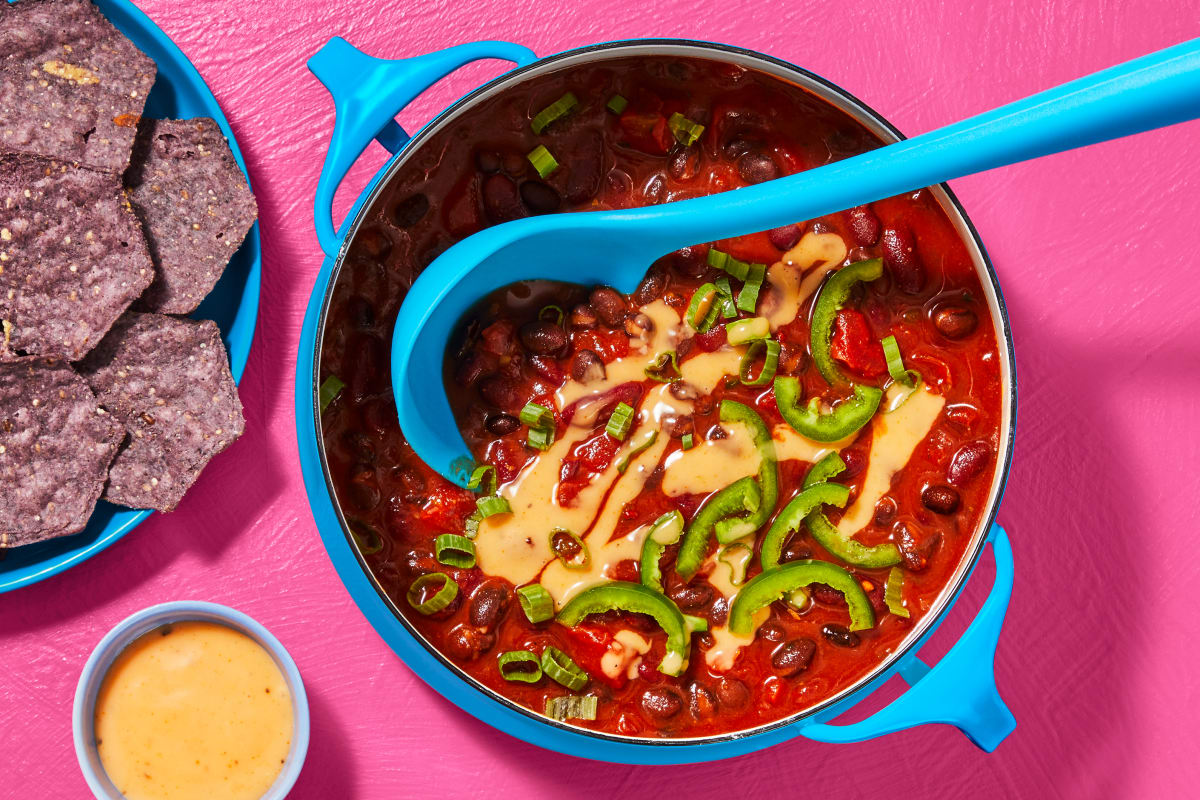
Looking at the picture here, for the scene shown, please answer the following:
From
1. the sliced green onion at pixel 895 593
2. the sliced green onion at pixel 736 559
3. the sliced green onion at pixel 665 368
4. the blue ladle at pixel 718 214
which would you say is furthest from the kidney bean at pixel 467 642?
the sliced green onion at pixel 895 593

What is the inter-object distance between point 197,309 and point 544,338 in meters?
0.93

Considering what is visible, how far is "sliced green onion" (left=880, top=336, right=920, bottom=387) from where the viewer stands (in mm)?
2107

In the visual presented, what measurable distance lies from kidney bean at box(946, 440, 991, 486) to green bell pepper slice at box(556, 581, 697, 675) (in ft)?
2.36

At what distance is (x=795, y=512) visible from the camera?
2115mm

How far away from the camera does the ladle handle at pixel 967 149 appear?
144 cm

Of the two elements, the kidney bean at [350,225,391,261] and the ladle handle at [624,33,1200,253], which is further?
the kidney bean at [350,225,391,261]

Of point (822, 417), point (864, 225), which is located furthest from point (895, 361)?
point (864, 225)

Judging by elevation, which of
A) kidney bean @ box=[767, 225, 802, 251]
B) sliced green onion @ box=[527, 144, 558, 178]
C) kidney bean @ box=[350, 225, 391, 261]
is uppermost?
kidney bean @ box=[767, 225, 802, 251]

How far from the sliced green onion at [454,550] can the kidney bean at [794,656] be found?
0.75 meters

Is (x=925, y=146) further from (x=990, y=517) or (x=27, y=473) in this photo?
(x=27, y=473)

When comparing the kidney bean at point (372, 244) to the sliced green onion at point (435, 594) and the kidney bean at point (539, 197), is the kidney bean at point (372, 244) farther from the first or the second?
the sliced green onion at point (435, 594)

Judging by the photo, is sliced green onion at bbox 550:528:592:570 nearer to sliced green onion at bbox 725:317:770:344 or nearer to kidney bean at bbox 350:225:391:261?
sliced green onion at bbox 725:317:770:344

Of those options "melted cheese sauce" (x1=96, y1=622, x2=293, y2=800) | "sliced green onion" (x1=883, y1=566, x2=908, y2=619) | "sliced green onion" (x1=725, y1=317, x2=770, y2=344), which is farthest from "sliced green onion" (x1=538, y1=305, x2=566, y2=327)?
"melted cheese sauce" (x1=96, y1=622, x2=293, y2=800)

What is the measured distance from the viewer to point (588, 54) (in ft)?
6.39
